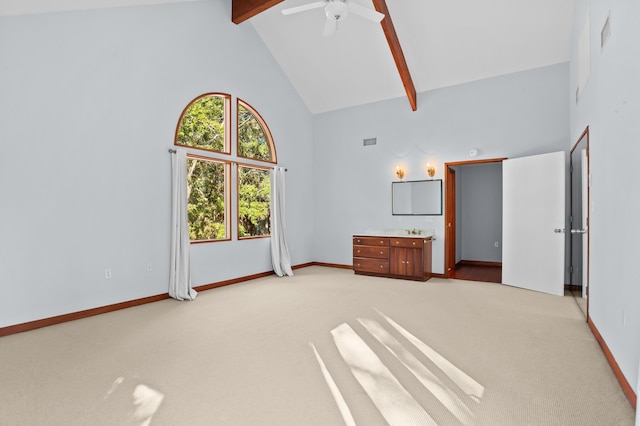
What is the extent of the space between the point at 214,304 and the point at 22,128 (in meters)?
2.82

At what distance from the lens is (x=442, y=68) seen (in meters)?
5.93

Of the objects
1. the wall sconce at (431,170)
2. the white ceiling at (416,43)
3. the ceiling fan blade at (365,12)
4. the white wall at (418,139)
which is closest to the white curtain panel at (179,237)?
the white ceiling at (416,43)

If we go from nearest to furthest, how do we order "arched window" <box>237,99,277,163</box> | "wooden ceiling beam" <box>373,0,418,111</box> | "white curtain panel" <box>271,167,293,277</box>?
1. "wooden ceiling beam" <box>373,0,418,111</box>
2. "arched window" <box>237,99,277,163</box>
3. "white curtain panel" <box>271,167,293,277</box>

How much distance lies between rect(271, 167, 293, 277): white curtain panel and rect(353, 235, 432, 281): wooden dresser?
1.35 m

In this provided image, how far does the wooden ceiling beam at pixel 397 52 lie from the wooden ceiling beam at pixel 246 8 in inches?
62.2

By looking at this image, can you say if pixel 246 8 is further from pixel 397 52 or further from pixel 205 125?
pixel 397 52

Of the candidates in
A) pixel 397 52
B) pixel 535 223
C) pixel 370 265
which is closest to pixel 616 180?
Answer: pixel 535 223

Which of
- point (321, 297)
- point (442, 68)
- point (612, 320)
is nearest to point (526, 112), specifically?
point (442, 68)

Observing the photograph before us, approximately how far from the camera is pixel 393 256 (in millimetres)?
6195

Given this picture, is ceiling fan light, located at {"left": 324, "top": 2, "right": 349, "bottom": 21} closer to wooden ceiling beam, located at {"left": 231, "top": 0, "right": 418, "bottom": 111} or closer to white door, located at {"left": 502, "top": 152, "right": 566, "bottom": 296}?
wooden ceiling beam, located at {"left": 231, "top": 0, "right": 418, "bottom": 111}

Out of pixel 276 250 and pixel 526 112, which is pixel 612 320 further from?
pixel 276 250

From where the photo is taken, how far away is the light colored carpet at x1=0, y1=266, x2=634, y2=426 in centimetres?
203

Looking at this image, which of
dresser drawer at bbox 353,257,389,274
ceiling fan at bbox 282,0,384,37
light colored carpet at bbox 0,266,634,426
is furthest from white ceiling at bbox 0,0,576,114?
light colored carpet at bbox 0,266,634,426

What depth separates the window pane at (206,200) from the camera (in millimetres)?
5410
